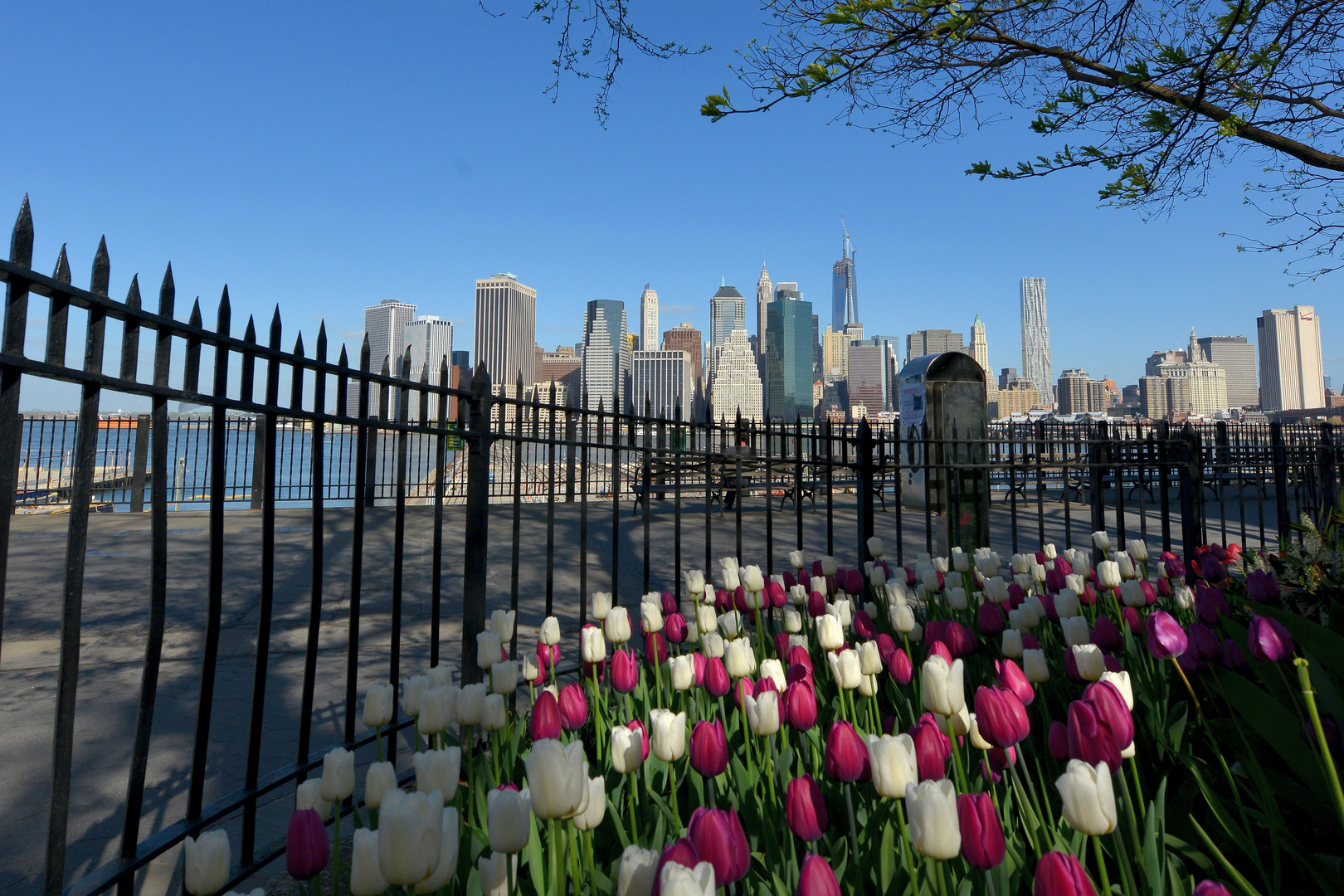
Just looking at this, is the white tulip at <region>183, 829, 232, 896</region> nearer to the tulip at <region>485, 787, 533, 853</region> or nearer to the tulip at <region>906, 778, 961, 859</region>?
the tulip at <region>485, 787, 533, 853</region>

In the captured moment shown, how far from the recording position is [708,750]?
4.78 feet

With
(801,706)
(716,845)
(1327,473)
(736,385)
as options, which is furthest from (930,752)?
(736,385)

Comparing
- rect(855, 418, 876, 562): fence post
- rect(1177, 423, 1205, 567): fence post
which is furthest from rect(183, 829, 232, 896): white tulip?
rect(1177, 423, 1205, 567): fence post

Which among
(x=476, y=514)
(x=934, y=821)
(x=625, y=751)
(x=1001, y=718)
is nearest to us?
(x=934, y=821)

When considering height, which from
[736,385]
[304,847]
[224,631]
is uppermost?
[736,385]

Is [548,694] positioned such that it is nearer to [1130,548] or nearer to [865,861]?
[865,861]

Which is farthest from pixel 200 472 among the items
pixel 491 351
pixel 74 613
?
pixel 491 351

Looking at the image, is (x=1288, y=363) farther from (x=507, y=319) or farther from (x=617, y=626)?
(x=617, y=626)

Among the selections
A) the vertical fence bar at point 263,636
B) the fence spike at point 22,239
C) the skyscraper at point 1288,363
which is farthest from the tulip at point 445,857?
the skyscraper at point 1288,363

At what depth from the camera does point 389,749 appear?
8.14 feet

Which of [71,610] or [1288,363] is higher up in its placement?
[1288,363]

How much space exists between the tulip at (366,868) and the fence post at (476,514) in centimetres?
175

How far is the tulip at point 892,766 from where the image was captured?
1208mm

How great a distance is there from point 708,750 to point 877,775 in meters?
0.36
